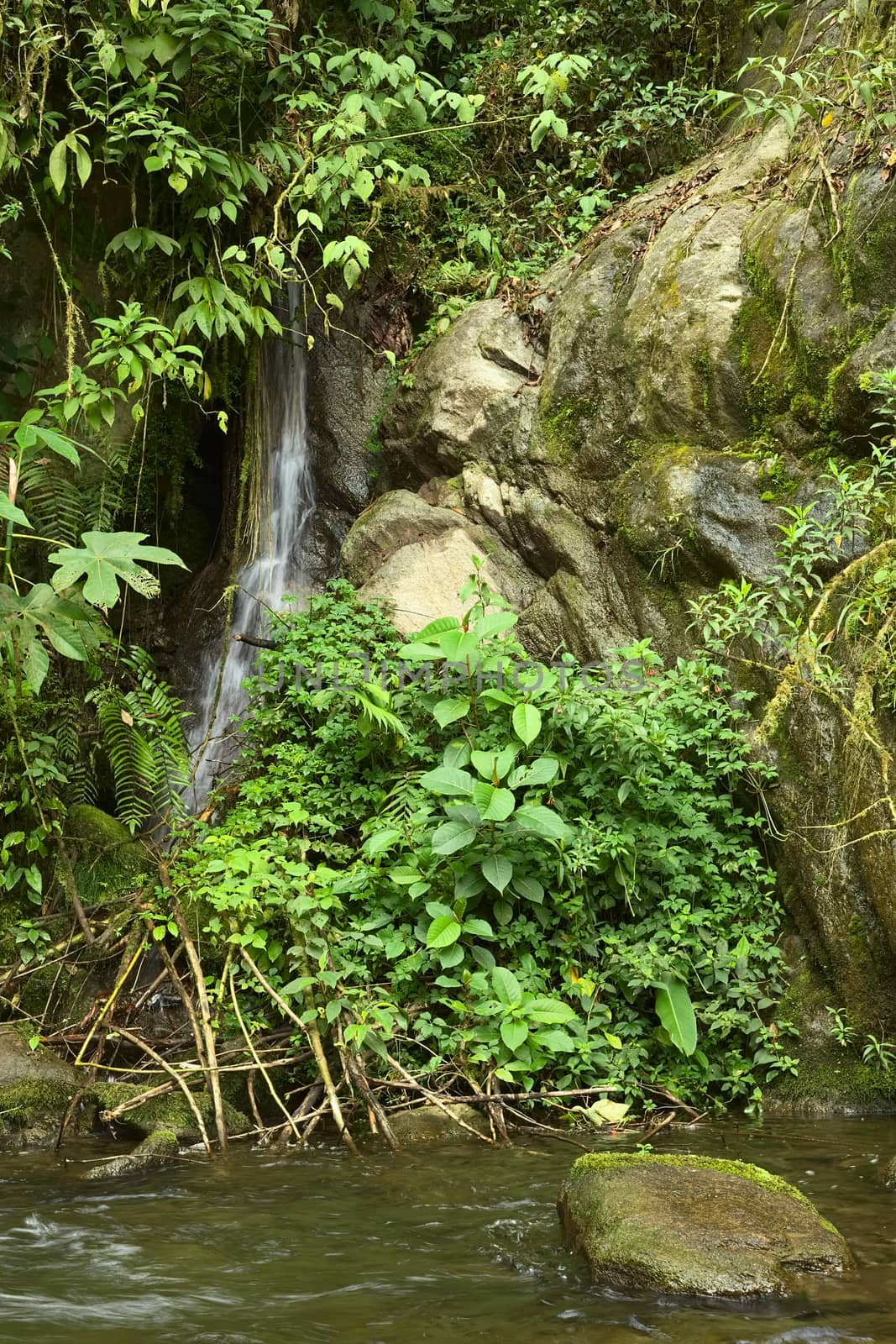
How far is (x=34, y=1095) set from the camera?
5074 millimetres

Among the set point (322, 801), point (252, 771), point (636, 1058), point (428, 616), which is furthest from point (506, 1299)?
point (428, 616)

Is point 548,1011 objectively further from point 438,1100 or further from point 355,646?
point 355,646

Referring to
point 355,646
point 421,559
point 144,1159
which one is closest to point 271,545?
point 421,559

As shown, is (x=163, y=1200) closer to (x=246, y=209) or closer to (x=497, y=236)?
(x=246, y=209)

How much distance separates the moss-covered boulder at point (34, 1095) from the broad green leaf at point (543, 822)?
86.0 inches

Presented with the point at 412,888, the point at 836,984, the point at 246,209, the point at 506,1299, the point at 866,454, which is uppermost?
the point at 246,209

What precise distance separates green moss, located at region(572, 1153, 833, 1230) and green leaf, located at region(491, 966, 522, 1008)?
4.03 ft

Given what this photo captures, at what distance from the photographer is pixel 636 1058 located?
508cm

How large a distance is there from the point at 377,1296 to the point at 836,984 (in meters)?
2.87

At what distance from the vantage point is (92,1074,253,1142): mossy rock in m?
4.83

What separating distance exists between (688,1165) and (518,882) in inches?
70.6

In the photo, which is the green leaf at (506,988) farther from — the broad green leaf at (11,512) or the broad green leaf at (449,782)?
the broad green leaf at (11,512)

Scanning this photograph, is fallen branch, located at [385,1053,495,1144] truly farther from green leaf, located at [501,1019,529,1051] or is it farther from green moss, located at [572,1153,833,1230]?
green moss, located at [572,1153,833,1230]

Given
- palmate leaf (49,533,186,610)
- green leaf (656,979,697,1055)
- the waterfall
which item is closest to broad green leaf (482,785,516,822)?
green leaf (656,979,697,1055)
